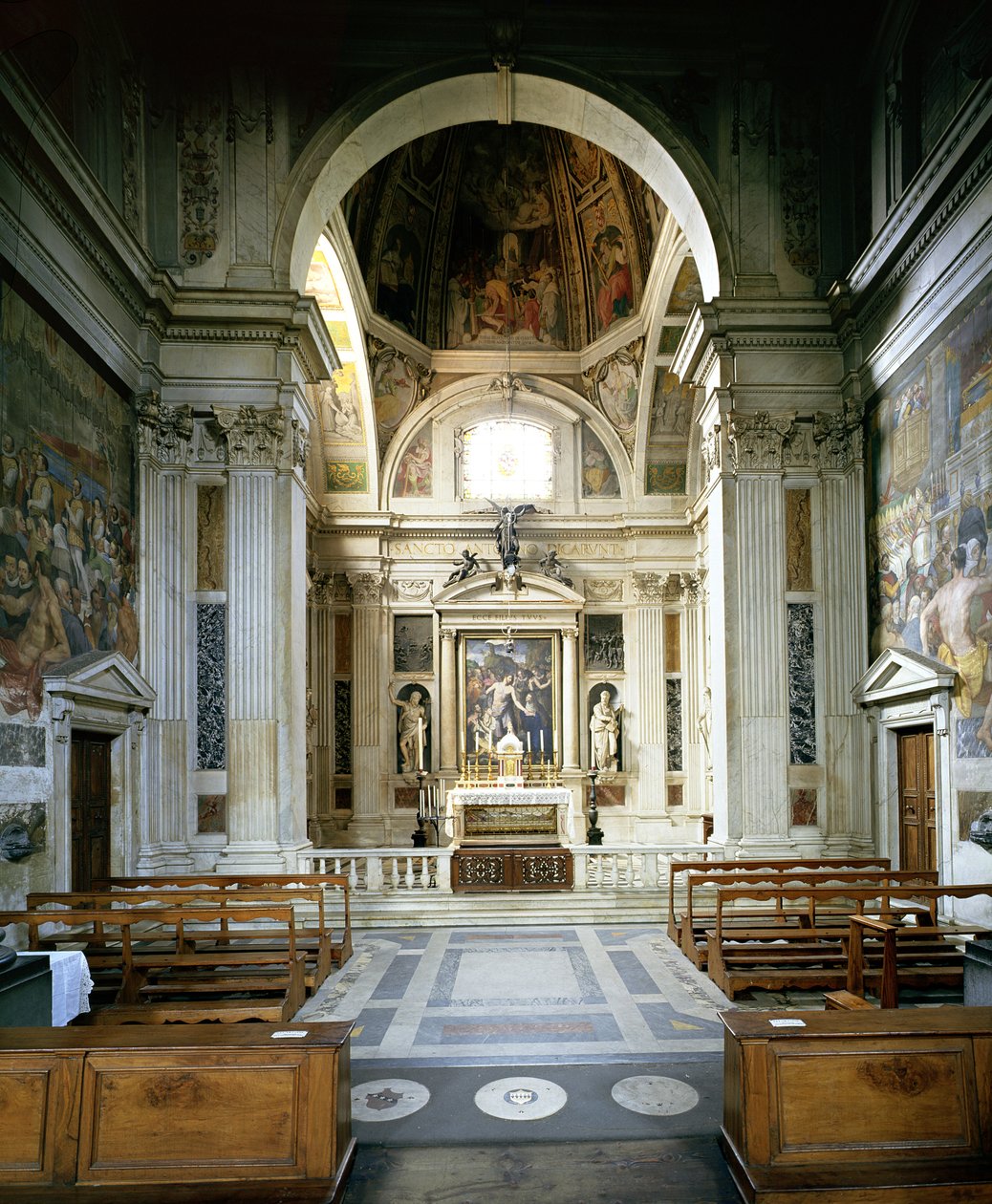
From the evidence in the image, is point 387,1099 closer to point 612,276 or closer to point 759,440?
point 759,440

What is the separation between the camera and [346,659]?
21609 millimetres

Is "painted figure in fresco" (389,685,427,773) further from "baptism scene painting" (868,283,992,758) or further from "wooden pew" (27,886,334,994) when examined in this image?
"baptism scene painting" (868,283,992,758)

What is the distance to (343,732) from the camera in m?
21.4

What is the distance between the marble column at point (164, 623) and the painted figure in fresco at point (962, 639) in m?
8.87

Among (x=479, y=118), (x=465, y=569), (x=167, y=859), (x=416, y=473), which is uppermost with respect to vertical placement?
(x=479, y=118)

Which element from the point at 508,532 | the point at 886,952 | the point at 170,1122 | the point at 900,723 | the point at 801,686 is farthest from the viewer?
the point at 508,532

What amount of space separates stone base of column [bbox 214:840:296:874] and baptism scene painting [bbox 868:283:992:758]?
7945 millimetres

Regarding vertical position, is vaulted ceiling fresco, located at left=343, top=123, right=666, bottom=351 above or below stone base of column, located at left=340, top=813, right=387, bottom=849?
above

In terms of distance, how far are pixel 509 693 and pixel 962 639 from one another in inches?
491

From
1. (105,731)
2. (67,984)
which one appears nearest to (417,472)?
(105,731)

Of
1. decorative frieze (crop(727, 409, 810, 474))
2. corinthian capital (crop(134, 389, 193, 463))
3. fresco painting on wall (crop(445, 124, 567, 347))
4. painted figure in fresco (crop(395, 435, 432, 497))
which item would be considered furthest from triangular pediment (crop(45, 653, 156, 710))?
fresco painting on wall (crop(445, 124, 567, 347))

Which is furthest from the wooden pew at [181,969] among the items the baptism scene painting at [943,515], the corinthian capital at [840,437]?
the corinthian capital at [840,437]

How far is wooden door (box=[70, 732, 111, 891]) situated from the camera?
1051 cm

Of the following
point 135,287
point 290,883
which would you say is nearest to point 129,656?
point 290,883
